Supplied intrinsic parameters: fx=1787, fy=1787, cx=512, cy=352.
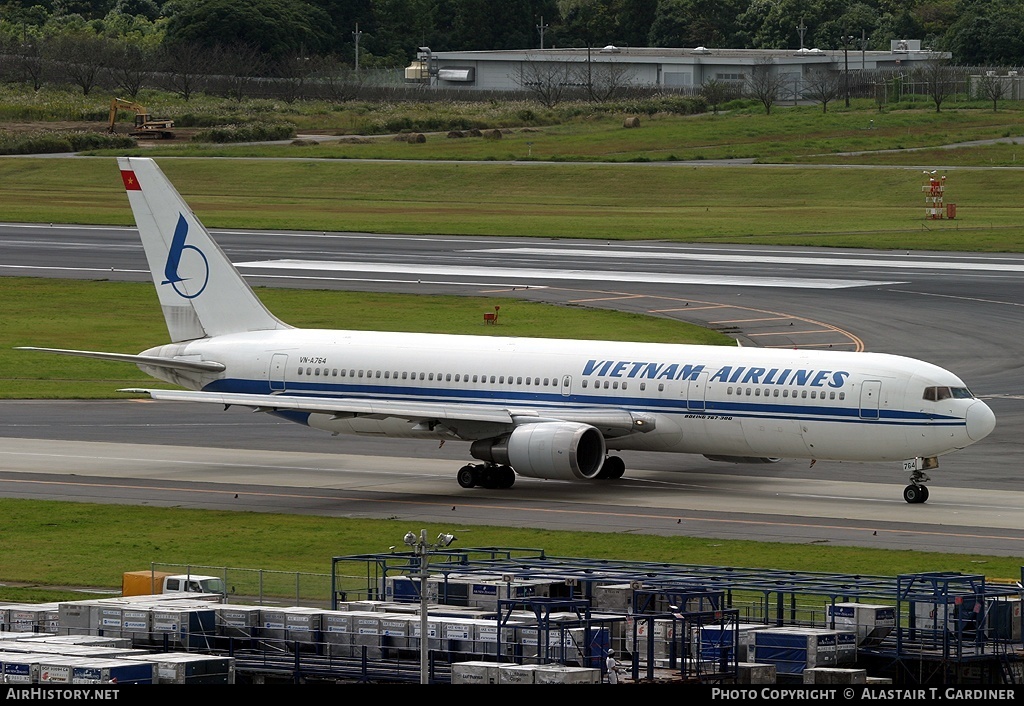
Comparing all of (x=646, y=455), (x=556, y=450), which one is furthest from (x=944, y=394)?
(x=646, y=455)

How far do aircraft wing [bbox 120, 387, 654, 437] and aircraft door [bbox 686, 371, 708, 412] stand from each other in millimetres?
1537

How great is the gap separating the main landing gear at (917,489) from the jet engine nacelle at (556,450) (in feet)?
33.1

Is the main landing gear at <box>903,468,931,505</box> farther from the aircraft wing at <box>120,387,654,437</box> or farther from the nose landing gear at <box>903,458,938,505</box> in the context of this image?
the aircraft wing at <box>120,387,654,437</box>

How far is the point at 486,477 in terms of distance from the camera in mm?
61531

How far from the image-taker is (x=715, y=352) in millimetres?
60438

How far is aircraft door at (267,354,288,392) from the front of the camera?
65.5m

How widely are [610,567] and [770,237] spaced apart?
9786cm

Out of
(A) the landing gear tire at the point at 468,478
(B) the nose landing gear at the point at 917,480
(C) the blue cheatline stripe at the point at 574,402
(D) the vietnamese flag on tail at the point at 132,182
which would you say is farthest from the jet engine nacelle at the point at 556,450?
(D) the vietnamese flag on tail at the point at 132,182

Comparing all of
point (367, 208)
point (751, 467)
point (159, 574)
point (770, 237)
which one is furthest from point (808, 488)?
point (367, 208)

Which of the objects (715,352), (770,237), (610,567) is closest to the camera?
(610,567)

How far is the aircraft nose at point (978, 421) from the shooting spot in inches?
2222

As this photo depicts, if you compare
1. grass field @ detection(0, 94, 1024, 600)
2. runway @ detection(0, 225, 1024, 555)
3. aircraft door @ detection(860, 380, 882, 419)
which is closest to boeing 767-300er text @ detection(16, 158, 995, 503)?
aircraft door @ detection(860, 380, 882, 419)

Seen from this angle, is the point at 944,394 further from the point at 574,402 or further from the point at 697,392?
the point at 574,402

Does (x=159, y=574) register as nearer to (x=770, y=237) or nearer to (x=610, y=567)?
(x=610, y=567)
